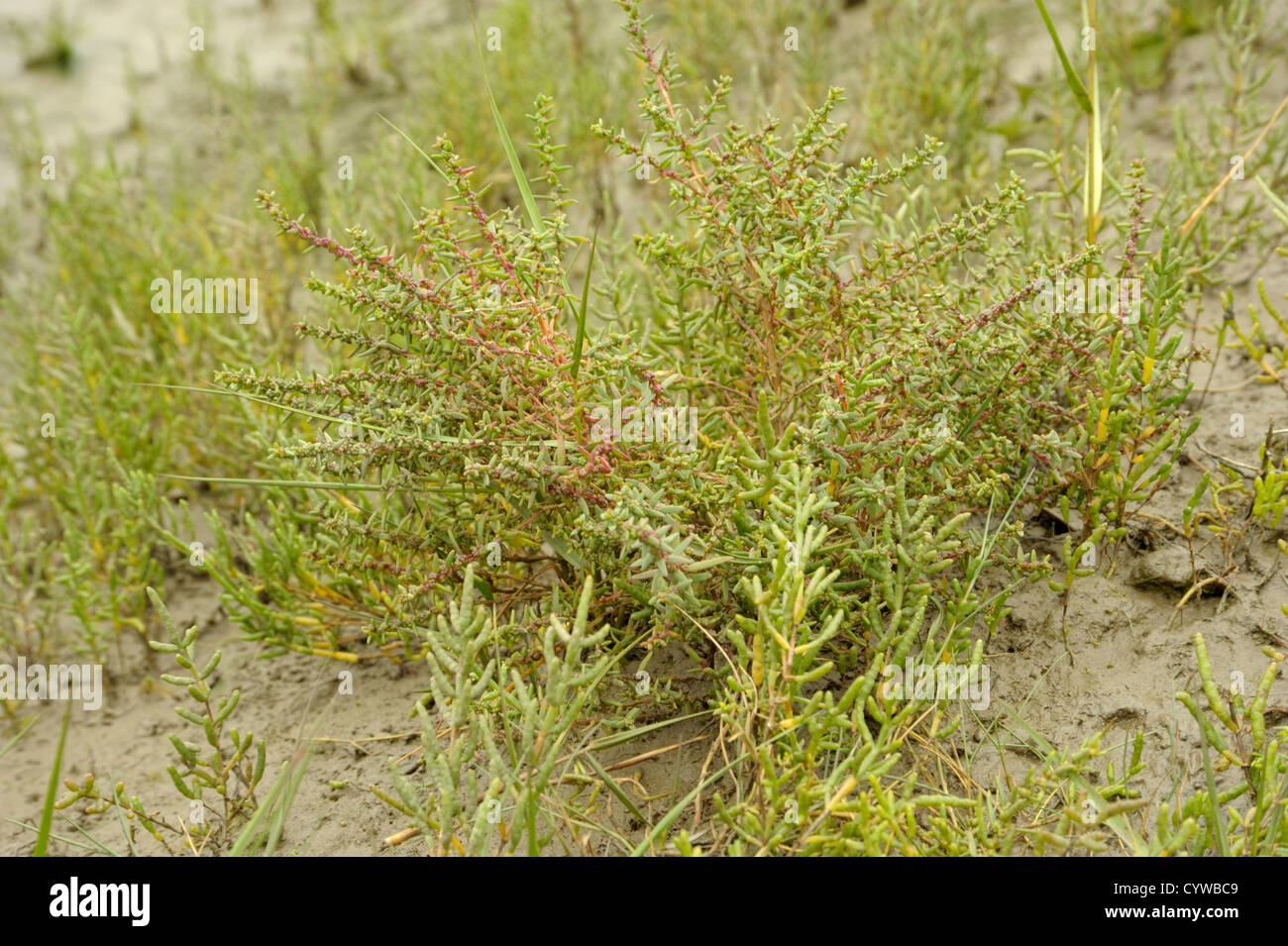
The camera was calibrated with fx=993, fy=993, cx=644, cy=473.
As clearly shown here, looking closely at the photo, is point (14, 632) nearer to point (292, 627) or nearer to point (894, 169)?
point (292, 627)

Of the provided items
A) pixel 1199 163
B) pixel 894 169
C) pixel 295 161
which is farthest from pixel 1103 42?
pixel 295 161
